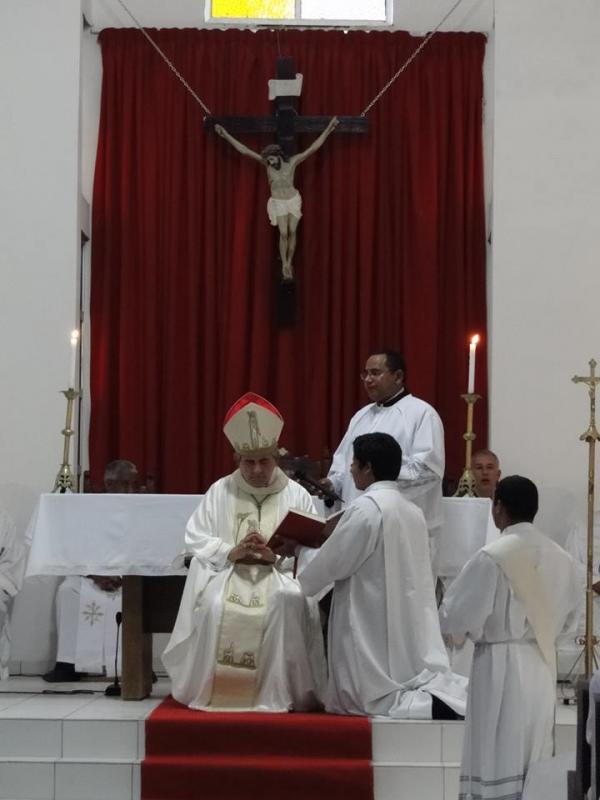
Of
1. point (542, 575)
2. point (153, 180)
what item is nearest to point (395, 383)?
point (542, 575)

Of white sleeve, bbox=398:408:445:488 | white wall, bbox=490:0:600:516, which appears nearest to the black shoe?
white sleeve, bbox=398:408:445:488

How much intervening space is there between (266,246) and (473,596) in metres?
5.16

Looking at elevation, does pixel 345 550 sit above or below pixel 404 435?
below

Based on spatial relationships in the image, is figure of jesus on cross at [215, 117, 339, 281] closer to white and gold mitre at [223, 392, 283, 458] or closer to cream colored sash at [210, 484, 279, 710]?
white and gold mitre at [223, 392, 283, 458]

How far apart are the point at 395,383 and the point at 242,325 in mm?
2335

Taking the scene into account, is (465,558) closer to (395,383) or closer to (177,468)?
Result: (395,383)

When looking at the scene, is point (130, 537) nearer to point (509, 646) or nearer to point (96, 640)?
point (96, 640)

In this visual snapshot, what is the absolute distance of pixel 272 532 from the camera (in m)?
7.52

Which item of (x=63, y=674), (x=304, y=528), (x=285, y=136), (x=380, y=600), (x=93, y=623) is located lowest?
(x=63, y=674)

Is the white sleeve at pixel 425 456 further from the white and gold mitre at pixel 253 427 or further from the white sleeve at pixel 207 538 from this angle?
the white sleeve at pixel 207 538

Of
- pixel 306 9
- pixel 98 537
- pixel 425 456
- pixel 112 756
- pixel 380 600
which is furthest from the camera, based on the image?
pixel 306 9

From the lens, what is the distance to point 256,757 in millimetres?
6484

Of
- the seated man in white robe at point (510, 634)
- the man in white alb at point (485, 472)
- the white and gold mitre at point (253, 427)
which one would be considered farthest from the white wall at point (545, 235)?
the seated man in white robe at point (510, 634)

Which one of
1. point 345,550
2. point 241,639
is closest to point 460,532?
point 345,550
